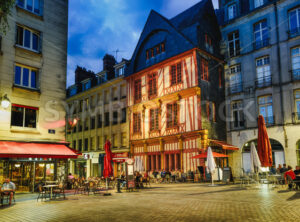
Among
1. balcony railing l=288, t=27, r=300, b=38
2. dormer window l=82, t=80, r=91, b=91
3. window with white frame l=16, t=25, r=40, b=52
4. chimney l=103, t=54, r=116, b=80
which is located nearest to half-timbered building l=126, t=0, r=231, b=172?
chimney l=103, t=54, r=116, b=80

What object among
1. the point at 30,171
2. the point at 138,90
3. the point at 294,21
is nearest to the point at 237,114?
the point at 294,21

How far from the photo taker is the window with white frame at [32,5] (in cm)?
1532

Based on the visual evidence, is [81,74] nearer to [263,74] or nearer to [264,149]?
[263,74]

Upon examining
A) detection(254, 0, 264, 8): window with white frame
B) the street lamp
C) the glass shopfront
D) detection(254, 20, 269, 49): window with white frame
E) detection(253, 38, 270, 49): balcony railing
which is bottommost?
the glass shopfront

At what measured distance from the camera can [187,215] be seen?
688 cm

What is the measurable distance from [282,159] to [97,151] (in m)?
19.2

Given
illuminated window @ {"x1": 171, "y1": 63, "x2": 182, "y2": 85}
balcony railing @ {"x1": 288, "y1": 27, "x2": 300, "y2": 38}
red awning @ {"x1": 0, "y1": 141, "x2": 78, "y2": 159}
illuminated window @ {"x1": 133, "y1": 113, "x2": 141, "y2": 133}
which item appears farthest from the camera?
illuminated window @ {"x1": 133, "y1": 113, "x2": 141, "y2": 133}

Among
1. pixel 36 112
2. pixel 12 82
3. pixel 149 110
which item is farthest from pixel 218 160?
pixel 12 82

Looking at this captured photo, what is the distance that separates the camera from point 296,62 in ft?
64.0

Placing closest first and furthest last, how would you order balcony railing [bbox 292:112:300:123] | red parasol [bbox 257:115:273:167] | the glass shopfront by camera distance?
1. red parasol [bbox 257:115:273:167]
2. the glass shopfront
3. balcony railing [bbox 292:112:300:123]

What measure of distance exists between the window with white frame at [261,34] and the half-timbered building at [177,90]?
3.37 m

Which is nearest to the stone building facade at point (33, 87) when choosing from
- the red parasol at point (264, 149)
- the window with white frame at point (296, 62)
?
the red parasol at point (264, 149)

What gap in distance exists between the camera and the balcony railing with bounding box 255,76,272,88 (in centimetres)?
2067

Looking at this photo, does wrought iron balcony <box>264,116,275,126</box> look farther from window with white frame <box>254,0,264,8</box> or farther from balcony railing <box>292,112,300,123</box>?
window with white frame <box>254,0,264,8</box>
